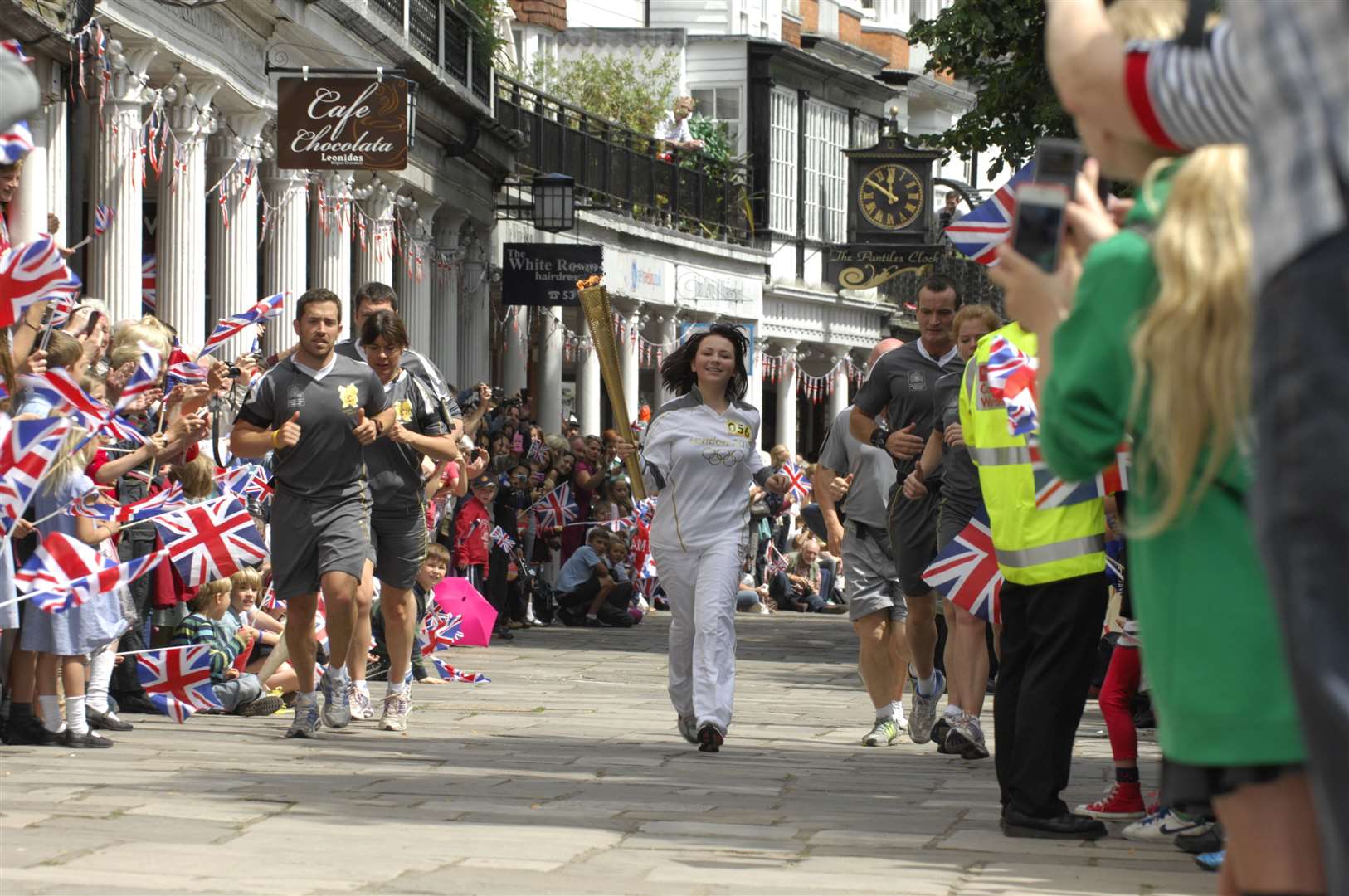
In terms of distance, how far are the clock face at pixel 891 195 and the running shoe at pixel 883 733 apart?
32121 mm

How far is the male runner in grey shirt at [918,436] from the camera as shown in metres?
11.0

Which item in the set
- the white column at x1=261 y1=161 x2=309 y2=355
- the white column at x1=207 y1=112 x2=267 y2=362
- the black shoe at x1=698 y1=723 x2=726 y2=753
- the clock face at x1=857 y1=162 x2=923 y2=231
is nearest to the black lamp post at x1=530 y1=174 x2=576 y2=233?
the white column at x1=261 y1=161 x2=309 y2=355

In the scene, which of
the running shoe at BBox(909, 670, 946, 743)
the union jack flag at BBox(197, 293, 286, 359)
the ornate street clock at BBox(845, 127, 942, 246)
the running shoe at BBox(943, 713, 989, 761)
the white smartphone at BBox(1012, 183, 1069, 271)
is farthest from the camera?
the ornate street clock at BBox(845, 127, 942, 246)

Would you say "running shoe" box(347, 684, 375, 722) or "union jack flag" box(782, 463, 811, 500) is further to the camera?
"union jack flag" box(782, 463, 811, 500)

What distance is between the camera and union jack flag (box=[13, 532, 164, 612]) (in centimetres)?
827

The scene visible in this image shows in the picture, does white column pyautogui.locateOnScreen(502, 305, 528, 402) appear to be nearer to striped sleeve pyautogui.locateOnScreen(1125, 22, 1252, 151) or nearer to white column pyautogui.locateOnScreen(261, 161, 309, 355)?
white column pyautogui.locateOnScreen(261, 161, 309, 355)

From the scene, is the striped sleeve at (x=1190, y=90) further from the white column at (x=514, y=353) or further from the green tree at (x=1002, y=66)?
the white column at (x=514, y=353)

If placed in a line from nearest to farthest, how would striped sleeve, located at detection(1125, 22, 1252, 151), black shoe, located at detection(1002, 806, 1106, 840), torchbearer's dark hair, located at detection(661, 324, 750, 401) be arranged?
1. striped sleeve, located at detection(1125, 22, 1252, 151)
2. black shoe, located at detection(1002, 806, 1106, 840)
3. torchbearer's dark hair, located at detection(661, 324, 750, 401)

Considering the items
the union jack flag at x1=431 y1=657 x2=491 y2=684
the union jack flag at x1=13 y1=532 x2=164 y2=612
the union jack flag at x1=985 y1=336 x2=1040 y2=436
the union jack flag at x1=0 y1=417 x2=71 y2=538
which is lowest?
the union jack flag at x1=431 y1=657 x2=491 y2=684

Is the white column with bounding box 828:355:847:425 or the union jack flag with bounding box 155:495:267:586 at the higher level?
the white column with bounding box 828:355:847:425

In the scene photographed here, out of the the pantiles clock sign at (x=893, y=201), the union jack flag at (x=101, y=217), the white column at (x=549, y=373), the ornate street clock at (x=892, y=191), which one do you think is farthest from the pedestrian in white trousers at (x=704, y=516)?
the ornate street clock at (x=892, y=191)

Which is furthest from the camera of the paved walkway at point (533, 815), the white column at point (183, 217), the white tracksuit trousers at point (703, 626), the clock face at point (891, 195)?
the clock face at point (891, 195)

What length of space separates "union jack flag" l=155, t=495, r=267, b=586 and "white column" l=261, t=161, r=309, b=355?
12413 millimetres

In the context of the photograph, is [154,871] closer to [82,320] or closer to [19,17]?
[82,320]
